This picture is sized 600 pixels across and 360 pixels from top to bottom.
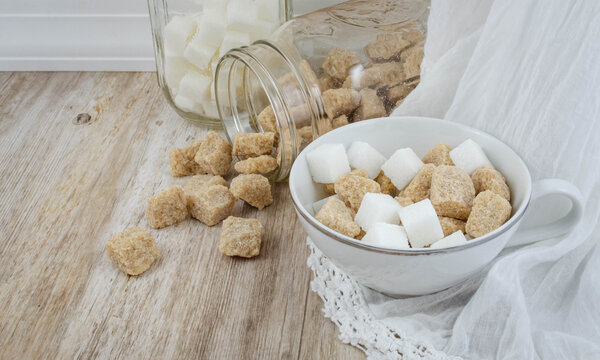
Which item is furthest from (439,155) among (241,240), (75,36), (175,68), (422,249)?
(75,36)

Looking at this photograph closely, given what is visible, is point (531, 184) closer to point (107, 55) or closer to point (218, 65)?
point (218, 65)

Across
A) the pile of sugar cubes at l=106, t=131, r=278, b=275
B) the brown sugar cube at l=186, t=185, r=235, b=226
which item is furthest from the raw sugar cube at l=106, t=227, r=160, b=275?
the brown sugar cube at l=186, t=185, r=235, b=226

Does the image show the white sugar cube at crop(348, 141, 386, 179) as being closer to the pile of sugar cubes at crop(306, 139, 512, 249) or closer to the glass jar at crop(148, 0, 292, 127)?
the pile of sugar cubes at crop(306, 139, 512, 249)

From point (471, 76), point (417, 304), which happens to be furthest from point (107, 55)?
point (417, 304)

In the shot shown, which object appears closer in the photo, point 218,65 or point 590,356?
point 590,356

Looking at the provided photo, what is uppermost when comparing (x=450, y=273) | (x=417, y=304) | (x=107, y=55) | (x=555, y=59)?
(x=555, y=59)

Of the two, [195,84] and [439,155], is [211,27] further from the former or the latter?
[439,155]

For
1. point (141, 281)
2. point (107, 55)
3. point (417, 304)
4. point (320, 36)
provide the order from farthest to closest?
point (107, 55) → point (320, 36) → point (141, 281) → point (417, 304)
